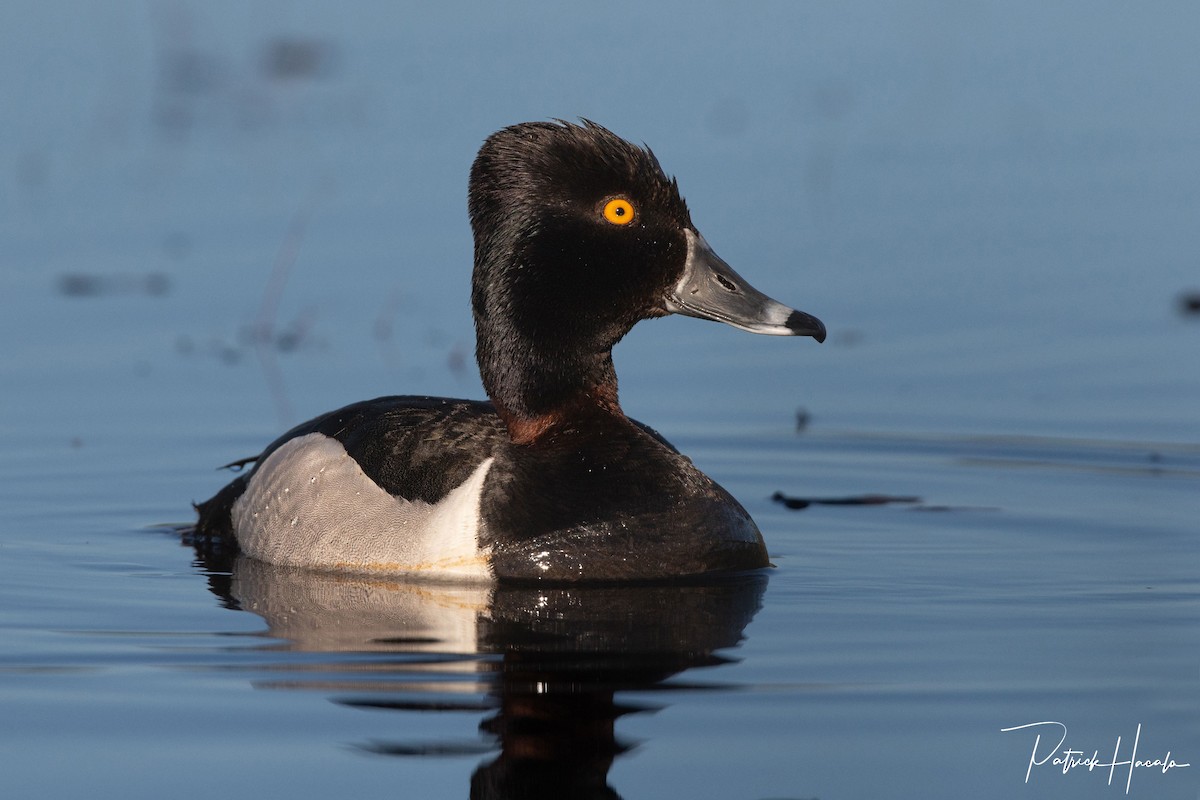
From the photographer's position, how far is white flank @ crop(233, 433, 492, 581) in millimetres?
7145

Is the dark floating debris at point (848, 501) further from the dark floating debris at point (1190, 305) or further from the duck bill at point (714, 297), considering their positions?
the dark floating debris at point (1190, 305)

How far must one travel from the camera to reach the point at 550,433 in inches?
295

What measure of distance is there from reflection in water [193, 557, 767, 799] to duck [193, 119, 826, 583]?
0.40ft

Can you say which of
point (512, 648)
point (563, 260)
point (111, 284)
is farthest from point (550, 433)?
point (111, 284)

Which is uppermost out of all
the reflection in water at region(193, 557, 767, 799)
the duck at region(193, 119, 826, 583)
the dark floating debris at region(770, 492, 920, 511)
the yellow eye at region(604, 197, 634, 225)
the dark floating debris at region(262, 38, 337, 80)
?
the dark floating debris at region(262, 38, 337, 80)

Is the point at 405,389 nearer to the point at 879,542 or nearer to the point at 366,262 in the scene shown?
the point at 366,262

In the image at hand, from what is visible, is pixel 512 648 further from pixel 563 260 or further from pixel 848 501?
pixel 848 501

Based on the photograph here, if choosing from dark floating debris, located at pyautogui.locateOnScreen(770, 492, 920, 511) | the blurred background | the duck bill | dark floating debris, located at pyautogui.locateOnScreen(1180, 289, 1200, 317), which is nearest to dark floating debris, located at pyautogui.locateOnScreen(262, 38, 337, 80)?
the blurred background

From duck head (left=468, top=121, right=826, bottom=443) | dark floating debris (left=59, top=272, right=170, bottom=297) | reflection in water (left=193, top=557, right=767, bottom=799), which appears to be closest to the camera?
reflection in water (left=193, top=557, right=767, bottom=799)

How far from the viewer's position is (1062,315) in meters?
A: 11.5

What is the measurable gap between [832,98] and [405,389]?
7.87 meters

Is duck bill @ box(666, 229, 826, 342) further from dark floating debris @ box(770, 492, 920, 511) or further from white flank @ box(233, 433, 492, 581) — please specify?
dark floating debris @ box(770, 492, 920, 511)

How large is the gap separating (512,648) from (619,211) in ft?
6.41

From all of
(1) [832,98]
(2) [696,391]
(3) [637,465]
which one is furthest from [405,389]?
(1) [832,98]
